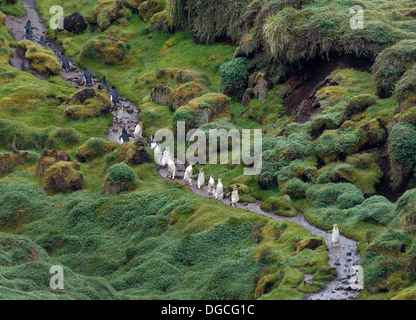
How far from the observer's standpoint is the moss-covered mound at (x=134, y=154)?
42978 mm

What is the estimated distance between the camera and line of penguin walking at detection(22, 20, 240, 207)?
123 ft

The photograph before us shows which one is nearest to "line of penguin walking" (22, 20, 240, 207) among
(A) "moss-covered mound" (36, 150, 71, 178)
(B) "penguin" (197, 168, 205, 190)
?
(B) "penguin" (197, 168, 205, 190)

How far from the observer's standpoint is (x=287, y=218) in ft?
113

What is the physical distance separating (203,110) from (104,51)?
20.6 m

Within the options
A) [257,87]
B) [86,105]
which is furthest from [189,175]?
[86,105]

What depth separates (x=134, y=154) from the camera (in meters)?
43.0

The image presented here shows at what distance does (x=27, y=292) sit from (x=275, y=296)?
833cm

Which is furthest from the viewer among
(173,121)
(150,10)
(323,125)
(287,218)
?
(150,10)

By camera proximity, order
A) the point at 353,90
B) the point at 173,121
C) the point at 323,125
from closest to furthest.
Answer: the point at 323,125
the point at 353,90
the point at 173,121

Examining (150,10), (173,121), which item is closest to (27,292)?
(173,121)

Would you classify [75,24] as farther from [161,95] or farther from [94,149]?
[94,149]

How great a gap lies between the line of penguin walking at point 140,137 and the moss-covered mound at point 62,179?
4670mm
